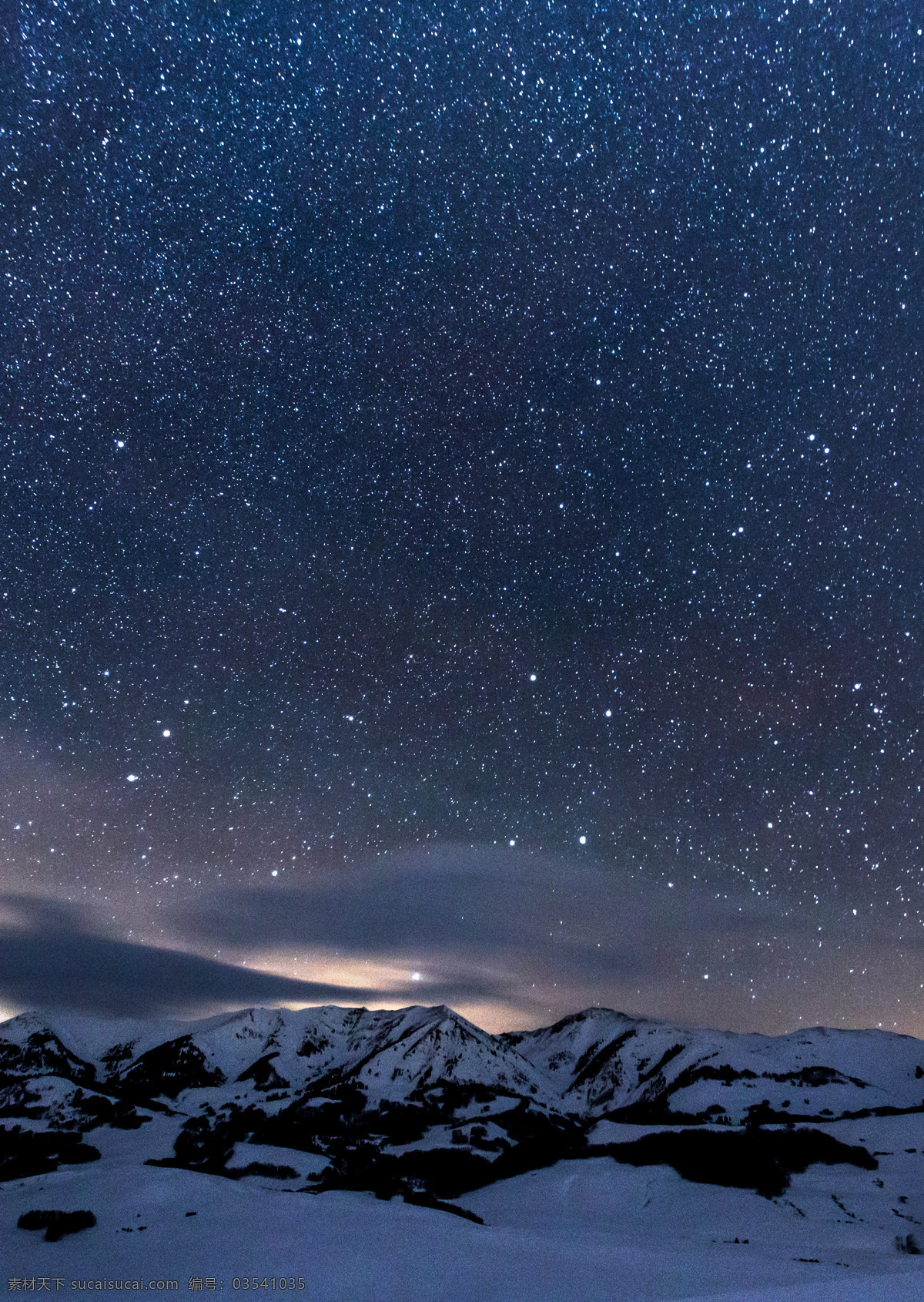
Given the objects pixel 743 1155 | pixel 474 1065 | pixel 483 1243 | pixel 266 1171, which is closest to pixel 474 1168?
pixel 266 1171

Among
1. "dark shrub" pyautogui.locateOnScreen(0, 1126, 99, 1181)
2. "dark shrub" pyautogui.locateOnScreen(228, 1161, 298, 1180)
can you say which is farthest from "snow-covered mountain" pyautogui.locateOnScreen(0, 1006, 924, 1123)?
"dark shrub" pyautogui.locateOnScreen(228, 1161, 298, 1180)

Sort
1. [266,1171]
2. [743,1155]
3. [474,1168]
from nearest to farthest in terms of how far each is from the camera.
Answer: [743,1155], [266,1171], [474,1168]

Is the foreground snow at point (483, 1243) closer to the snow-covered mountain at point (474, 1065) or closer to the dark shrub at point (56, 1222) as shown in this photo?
the dark shrub at point (56, 1222)

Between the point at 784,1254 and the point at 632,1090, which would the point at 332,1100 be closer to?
the point at 632,1090

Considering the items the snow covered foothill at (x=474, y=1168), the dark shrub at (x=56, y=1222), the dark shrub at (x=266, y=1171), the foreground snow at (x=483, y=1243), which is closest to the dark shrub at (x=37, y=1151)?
the snow covered foothill at (x=474, y=1168)

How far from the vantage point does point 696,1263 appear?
26953mm

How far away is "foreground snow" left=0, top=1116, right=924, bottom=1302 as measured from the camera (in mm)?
22797

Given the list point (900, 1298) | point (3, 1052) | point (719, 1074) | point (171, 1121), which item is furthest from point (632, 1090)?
point (900, 1298)

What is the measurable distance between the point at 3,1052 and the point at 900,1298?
676ft

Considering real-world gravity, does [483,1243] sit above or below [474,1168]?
above

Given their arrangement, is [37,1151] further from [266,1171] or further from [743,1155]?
[743,1155]

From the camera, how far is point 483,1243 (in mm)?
27812

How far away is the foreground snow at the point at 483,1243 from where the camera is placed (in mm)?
22797

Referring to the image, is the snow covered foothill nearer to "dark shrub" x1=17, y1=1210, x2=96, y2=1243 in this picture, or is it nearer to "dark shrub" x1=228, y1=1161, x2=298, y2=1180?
"dark shrub" x1=228, y1=1161, x2=298, y2=1180
